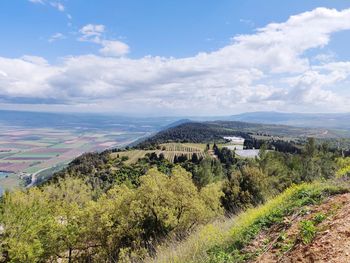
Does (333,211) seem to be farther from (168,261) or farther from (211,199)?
(211,199)

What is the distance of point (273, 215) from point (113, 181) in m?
115

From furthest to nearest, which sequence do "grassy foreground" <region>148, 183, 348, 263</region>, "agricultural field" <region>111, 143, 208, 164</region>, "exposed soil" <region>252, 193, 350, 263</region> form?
"agricultural field" <region>111, 143, 208, 164</region> < "grassy foreground" <region>148, 183, 348, 263</region> < "exposed soil" <region>252, 193, 350, 263</region>

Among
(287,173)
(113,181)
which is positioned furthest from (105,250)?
(113,181)

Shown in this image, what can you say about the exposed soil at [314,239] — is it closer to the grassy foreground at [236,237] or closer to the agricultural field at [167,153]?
the grassy foreground at [236,237]

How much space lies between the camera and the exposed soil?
7.04 metres

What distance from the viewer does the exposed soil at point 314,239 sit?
7035 mm

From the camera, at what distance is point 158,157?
166 meters

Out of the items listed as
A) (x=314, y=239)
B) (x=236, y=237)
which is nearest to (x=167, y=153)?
(x=236, y=237)

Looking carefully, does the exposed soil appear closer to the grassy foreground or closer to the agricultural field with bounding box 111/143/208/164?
the grassy foreground

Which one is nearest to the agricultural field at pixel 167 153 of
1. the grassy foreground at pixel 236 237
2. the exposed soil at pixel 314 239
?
the grassy foreground at pixel 236 237

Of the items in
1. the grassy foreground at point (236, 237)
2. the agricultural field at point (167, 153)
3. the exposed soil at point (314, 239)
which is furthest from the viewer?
the agricultural field at point (167, 153)

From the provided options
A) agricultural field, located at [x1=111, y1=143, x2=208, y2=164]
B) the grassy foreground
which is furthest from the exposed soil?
agricultural field, located at [x1=111, y1=143, x2=208, y2=164]

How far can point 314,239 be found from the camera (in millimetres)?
7781

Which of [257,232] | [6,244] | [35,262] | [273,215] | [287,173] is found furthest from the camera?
[287,173]
